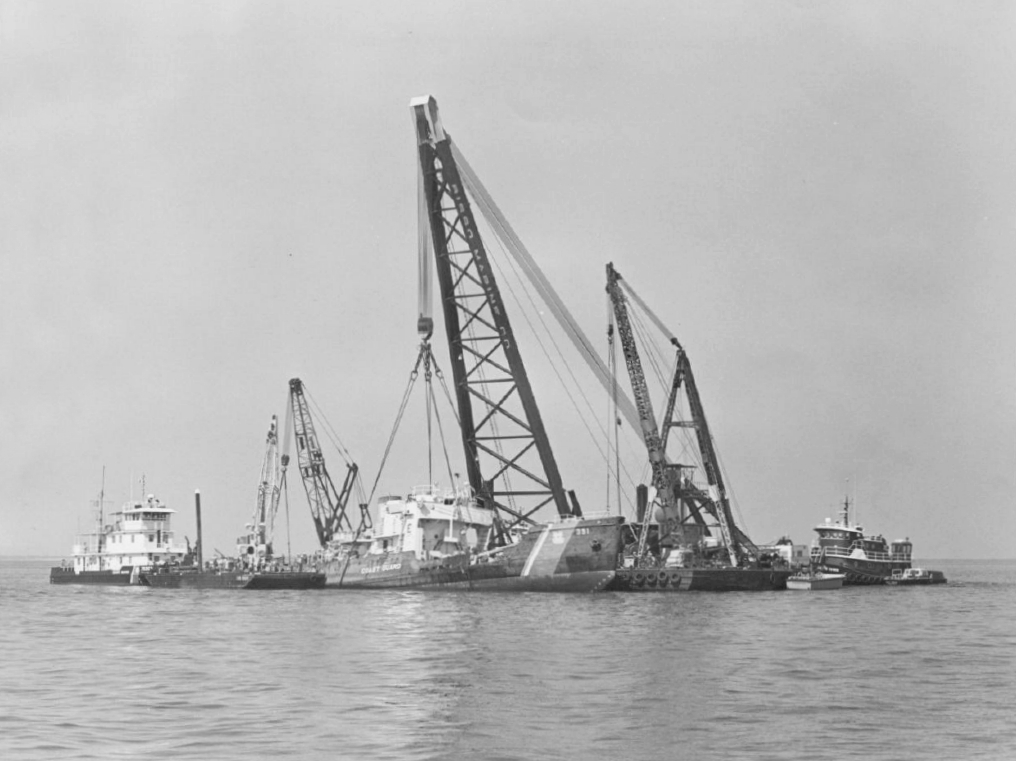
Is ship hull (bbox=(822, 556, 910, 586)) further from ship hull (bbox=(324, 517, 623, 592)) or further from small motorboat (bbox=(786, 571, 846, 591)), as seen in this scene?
ship hull (bbox=(324, 517, 623, 592))

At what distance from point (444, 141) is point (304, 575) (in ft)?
111

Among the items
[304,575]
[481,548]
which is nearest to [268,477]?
[304,575]

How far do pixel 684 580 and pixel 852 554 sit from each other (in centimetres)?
2745

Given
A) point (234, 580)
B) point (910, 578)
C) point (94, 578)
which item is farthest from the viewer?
point (94, 578)

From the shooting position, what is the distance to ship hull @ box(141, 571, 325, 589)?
9538cm

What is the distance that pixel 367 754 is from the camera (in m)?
23.4

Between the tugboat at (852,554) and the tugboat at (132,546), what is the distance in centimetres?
5656

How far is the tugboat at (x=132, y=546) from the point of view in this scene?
113 m

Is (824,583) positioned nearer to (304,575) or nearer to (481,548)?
(481,548)

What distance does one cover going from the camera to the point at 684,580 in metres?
81.6

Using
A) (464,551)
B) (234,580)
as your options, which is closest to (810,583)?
(464,551)

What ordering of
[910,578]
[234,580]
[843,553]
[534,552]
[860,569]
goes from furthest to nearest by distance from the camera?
[910,578], [843,553], [860,569], [234,580], [534,552]

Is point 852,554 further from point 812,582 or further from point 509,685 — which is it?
point 509,685

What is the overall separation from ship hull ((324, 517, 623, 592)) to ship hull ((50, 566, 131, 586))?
3558 cm
